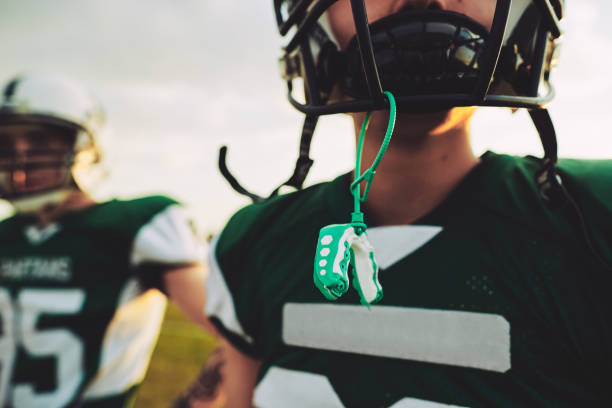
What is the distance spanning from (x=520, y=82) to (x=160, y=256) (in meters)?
1.52

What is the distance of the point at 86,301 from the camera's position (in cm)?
180

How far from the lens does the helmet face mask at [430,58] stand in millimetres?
692

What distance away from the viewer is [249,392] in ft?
3.71

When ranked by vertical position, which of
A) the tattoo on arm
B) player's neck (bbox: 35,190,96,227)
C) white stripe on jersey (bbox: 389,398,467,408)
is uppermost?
player's neck (bbox: 35,190,96,227)

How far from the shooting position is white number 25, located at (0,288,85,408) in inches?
67.6

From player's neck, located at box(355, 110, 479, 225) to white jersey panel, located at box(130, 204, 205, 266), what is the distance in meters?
1.18

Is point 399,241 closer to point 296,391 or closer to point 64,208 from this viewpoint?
point 296,391

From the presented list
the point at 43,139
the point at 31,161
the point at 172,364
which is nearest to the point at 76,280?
the point at 31,161

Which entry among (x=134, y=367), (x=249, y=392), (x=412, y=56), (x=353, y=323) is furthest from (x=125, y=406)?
(x=412, y=56)

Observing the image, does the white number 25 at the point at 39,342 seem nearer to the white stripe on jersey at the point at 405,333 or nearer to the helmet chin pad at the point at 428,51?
the white stripe on jersey at the point at 405,333

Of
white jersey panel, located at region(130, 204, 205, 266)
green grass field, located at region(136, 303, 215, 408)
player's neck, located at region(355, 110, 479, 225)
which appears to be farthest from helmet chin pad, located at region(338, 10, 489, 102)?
green grass field, located at region(136, 303, 215, 408)

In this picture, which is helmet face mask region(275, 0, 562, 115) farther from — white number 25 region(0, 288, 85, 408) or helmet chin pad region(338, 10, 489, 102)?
white number 25 region(0, 288, 85, 408)

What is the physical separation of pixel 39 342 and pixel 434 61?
1.87 metres

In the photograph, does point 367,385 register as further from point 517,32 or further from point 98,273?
point 98,273
